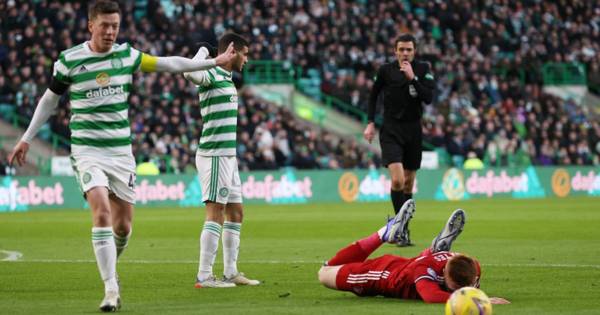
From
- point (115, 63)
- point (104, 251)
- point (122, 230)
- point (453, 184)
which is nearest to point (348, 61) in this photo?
point (453, 184)

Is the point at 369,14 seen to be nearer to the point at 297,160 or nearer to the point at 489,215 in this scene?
the point at 297,160

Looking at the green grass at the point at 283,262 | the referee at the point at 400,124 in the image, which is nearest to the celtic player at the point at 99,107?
the green grass at the point at 283,262

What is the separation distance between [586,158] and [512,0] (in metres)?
9.96

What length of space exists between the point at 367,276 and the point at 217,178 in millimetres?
1902

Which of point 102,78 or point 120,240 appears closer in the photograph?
point 102,78

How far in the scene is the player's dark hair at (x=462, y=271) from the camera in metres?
7.83

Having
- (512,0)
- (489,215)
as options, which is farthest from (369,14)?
(489,215)

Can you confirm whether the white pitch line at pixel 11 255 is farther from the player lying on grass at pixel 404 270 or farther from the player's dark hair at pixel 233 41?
the player lying on grass at pixel 404 270

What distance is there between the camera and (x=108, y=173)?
8.42m

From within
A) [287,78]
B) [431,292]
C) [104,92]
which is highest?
[287,78]

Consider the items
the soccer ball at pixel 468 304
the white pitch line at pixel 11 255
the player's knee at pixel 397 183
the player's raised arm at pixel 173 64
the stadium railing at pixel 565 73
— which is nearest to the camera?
the soccer ball at pixel 468 304

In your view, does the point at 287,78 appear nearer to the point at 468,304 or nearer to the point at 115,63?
the point at 115,63

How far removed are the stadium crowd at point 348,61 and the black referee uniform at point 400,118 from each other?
16.2 metres

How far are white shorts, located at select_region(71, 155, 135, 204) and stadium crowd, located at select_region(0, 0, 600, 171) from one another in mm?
21695
